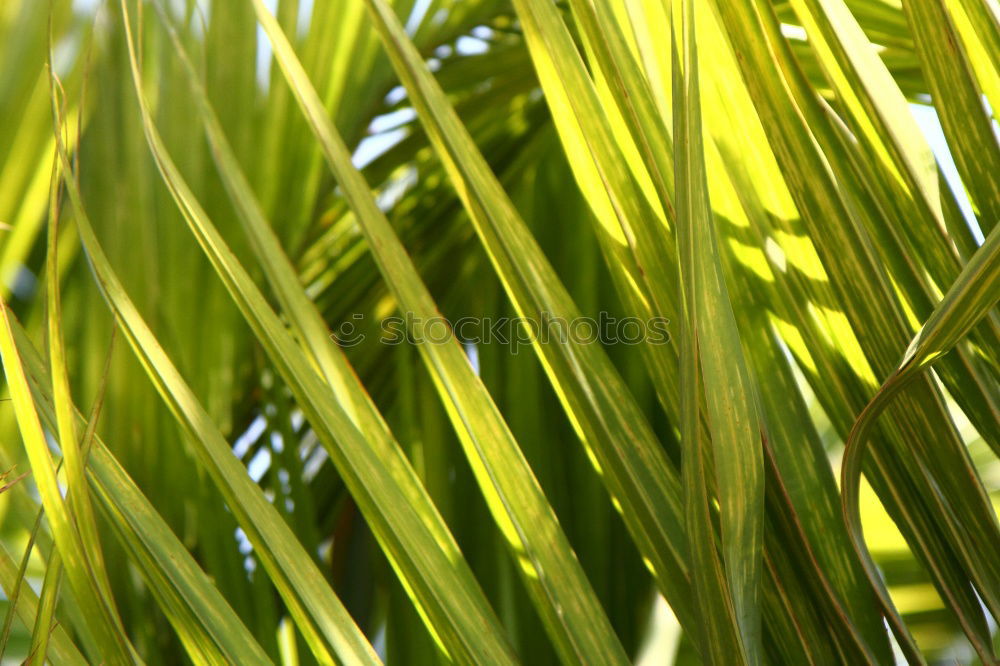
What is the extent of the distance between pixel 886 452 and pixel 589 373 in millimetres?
124

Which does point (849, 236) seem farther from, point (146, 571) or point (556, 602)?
point (146, 571)

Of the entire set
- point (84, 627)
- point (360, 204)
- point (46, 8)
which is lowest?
point (84, 627)

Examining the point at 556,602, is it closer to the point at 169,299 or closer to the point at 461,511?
the point at 461,511

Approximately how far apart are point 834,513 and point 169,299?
43 cm

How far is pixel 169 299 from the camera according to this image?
555 millimetres

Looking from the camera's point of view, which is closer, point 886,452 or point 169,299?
point 886,452

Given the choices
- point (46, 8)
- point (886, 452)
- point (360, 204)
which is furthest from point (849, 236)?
point (46, 8)

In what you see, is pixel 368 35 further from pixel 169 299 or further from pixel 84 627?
pixel 84 627

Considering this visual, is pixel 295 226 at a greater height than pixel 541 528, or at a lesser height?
greater

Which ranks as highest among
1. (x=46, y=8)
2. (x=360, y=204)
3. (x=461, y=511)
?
(x=46, y=8)

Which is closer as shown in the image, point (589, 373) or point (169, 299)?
point (589, 373)

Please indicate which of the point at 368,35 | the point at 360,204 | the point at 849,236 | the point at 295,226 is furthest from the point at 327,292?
the point at 849,236

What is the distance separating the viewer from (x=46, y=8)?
1.97 feet

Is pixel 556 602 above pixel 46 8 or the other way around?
the other way around
